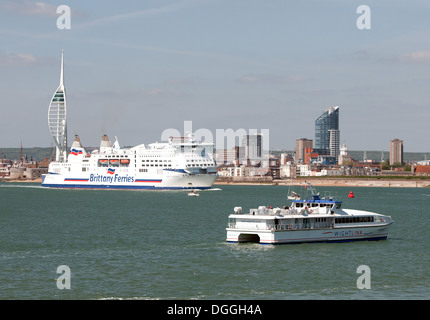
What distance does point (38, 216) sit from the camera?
7700 centimetres

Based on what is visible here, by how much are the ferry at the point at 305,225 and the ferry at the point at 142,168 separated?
105424 mm

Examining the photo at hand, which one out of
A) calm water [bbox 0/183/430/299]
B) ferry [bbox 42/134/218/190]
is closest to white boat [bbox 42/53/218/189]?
ferry [bbox 42/134/218/190]

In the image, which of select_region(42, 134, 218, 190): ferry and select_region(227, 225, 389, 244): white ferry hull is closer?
select_region(227, 225, 389, 244): white ferry hull

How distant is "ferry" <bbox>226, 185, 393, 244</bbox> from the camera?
156 feet

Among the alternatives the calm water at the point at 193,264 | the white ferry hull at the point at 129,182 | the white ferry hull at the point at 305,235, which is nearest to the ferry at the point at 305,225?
the white ferry hull at the point at 305,235

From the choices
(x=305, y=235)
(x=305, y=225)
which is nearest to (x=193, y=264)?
(x=305, y=235)

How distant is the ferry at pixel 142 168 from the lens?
157250mm

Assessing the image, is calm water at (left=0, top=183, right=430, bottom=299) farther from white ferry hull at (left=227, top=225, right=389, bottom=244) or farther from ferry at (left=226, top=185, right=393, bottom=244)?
ferry at (left=226, top=185, right=393, bottom=244)

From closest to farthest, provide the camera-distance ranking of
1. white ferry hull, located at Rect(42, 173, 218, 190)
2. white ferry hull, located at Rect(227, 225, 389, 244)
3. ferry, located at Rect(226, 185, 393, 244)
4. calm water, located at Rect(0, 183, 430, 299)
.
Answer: calm water, located at Rect(0, 183, 430, 299)
white ferry hull, located at Rect(227, 225, 389, 244)
ferry, located at Rect(226, 185, 393, 244)
white ferry hull, located at Rect(42, 173, 218, 190)

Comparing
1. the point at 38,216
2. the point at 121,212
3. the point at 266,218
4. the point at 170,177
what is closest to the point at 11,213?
the point at 38,216

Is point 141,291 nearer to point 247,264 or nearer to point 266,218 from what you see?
point 247,264

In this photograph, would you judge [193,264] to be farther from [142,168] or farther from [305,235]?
[142,168]

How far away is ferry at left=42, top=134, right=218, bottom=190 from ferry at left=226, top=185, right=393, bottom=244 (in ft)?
346

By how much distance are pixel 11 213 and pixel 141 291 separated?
52613 millimetres
